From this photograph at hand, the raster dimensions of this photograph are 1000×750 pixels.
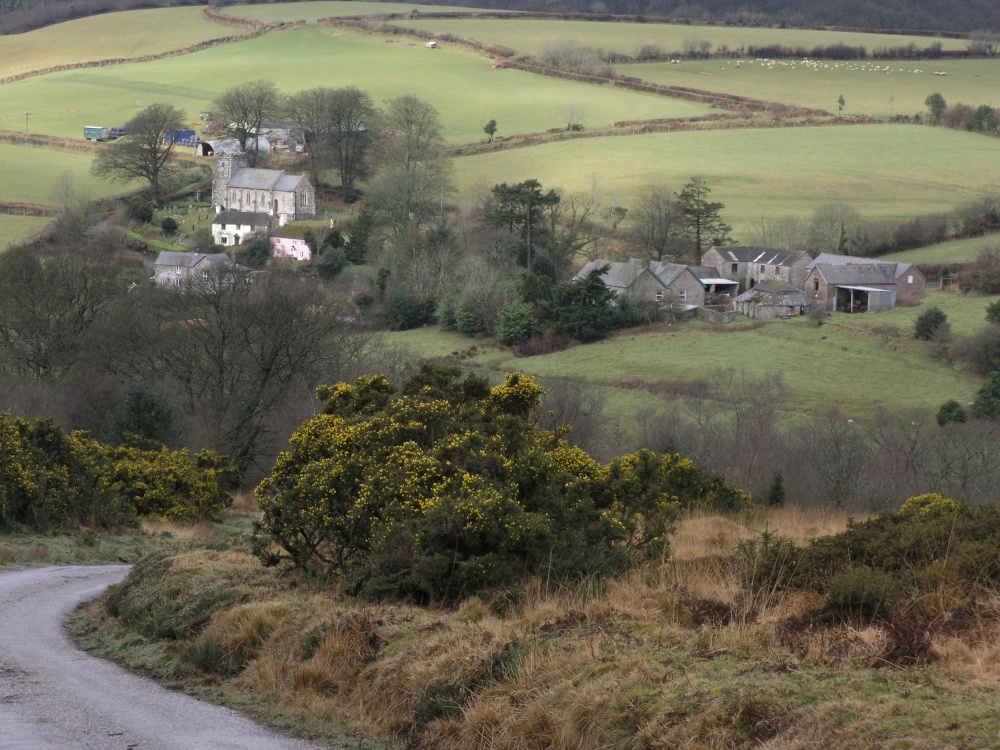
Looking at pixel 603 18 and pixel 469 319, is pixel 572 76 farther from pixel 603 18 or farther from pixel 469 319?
pixel 469 319

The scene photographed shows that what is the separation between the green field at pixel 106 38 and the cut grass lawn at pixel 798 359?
99.4m

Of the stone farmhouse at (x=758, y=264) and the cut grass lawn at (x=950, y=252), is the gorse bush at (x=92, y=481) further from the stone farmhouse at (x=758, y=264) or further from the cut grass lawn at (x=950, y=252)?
the cut grass lawn at (x=950, y=252)

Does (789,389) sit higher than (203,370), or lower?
lower

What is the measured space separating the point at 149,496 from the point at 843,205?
253ft

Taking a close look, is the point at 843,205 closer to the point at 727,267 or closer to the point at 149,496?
the point at 727,267

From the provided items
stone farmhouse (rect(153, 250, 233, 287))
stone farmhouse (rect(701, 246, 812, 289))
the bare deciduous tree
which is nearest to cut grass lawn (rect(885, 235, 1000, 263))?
stone farmhouse (rect(701, 246, 812, 289))

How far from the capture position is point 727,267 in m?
85.9

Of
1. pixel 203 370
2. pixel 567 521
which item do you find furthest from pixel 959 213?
pixel 567 521

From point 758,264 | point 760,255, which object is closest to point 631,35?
point 760,255

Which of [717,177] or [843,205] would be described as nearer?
[843,205]

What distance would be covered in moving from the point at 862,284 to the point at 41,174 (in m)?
69.7

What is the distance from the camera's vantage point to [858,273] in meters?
76.8

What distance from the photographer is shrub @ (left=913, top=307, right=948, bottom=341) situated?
5850cm

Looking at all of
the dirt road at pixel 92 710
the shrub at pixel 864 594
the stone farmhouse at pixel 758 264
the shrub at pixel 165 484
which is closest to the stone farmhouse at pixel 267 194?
the stone farmhouse at pixel 758 264
